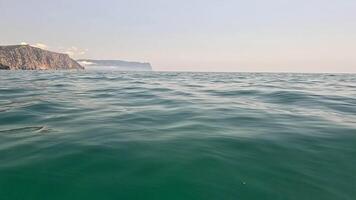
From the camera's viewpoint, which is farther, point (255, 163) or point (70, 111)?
point (70, 111)

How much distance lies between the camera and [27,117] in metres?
8.91

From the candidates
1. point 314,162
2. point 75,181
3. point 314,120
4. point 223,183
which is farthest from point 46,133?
point 314,120

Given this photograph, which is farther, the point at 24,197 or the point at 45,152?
the point at 45,152

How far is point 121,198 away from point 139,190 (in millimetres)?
310

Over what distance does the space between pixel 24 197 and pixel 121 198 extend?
4.53ft

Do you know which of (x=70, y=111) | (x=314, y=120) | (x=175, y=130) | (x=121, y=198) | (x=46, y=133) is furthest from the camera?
(x=70, y=111)

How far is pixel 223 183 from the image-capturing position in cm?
441

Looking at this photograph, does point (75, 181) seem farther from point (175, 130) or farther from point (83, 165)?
point (175, 130)

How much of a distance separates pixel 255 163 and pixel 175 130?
→ 2727 millimetres

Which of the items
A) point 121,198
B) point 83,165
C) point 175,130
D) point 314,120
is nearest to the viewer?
point 121,198

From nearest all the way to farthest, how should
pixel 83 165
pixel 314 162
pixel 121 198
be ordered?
1. pixel 121 198
2. pixel 83 165
3. pixel 314 162

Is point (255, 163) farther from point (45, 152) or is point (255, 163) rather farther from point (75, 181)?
point (45, 152)

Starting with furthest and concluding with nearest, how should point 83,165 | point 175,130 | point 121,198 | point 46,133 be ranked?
point 175,130 < point 46,133 < point 83,165 < point 121,198

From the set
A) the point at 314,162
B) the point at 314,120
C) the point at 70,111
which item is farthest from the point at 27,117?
the point at 314,120
